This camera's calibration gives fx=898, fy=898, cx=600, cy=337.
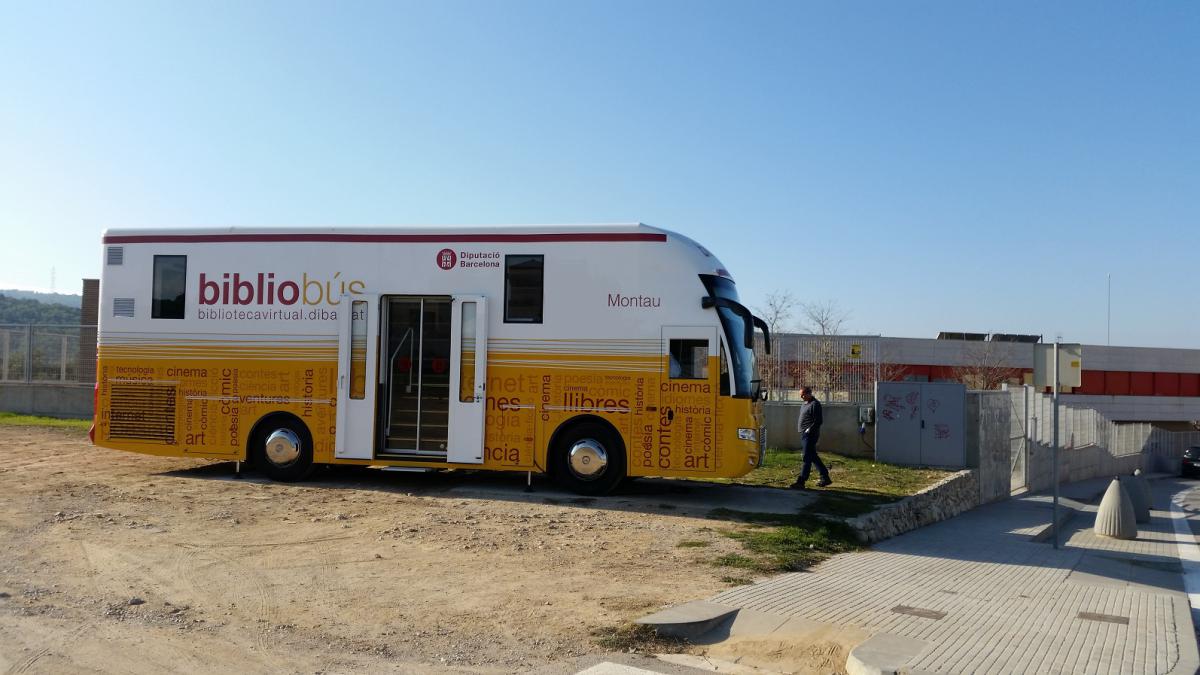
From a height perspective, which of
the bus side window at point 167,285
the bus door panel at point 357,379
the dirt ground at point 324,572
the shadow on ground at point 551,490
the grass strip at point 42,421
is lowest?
the dirt ground at point 324,572

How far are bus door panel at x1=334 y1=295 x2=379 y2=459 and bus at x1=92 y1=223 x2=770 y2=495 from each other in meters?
0.02

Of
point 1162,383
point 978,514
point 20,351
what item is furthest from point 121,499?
point 1162,383

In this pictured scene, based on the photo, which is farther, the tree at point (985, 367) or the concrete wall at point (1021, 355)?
the concrete wall at point (1021, 355)

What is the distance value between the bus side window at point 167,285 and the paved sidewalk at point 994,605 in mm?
9956

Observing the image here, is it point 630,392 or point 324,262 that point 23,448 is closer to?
point 324,262

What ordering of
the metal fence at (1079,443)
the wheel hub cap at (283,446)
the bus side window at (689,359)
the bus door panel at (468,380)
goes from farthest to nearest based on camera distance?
the metal fence at (1079,443)
the wheel hub cap at (283,446)
the bus door panel at (468,380)
the bus side window at (689,359)

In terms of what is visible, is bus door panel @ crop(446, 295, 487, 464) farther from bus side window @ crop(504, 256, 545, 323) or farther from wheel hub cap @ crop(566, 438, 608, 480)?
wheel hub cap @ crop(566, 438, 608, 480)

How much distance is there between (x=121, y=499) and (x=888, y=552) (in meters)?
9.72

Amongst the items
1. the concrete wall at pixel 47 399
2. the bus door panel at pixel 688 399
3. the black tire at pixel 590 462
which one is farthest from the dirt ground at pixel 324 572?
the concrete wall at pixel 47 399

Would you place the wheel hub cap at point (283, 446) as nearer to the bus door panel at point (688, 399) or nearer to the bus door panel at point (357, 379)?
the bus door panel at point (357, 379)

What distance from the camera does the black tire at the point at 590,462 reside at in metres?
12.4

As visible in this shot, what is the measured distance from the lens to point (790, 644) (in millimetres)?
6426

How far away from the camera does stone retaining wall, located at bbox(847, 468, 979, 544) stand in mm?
11578

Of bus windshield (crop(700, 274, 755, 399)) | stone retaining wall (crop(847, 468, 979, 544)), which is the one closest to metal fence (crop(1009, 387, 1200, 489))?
stone retaining wall (crop(847, 468, 979, 544))
